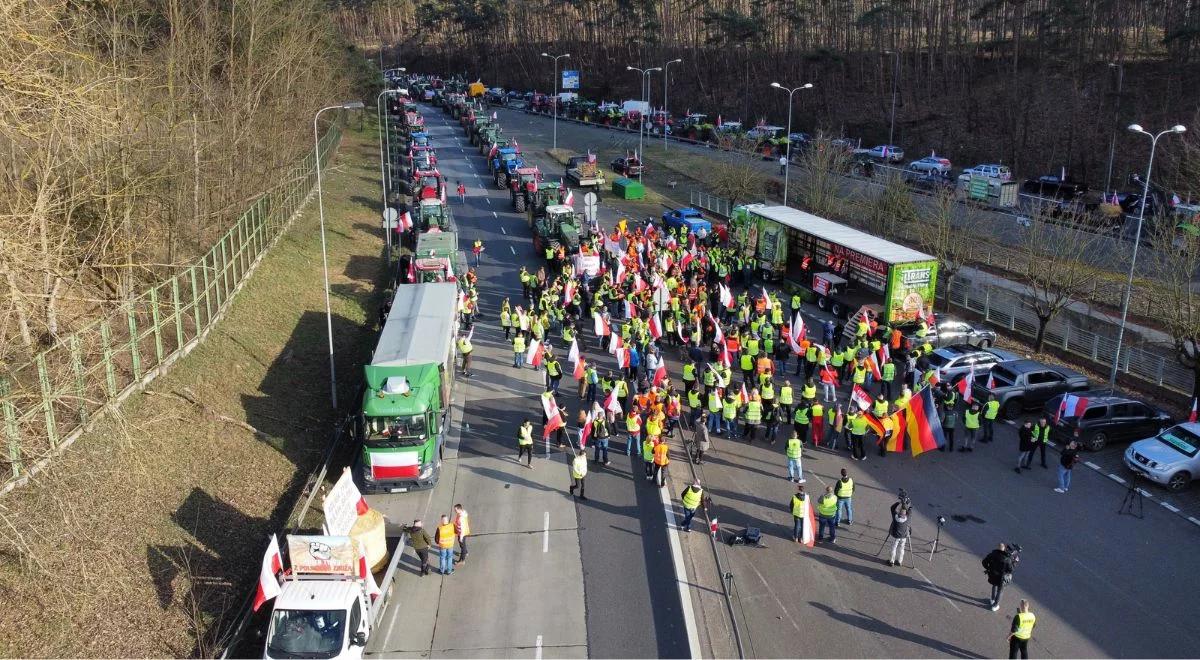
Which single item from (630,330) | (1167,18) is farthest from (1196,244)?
(1167,18)

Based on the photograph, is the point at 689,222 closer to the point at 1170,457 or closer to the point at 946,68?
the point at 1170,457

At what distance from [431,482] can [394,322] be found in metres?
5.76

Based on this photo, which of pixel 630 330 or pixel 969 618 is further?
pixel 630 330

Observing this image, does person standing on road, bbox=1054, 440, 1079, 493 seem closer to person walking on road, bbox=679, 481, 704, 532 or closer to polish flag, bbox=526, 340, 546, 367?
person walking on road, bbox=679, 481, 704, 532

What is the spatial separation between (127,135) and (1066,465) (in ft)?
70.4

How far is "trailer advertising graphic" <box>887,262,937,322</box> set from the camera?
2939cm

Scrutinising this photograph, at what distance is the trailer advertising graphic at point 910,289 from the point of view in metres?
29.4

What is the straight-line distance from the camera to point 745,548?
17.5 m

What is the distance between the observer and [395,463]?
19719mm

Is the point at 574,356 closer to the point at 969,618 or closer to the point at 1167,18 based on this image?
the point at 969,618

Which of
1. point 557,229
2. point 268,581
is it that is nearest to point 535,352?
point 268,581

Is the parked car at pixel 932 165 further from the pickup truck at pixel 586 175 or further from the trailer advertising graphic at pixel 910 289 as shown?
the trailer advertising graphic at pixel 910 289

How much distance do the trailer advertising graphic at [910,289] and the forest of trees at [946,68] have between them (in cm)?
1457

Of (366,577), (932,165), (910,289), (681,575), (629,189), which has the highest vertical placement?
(932,165)
